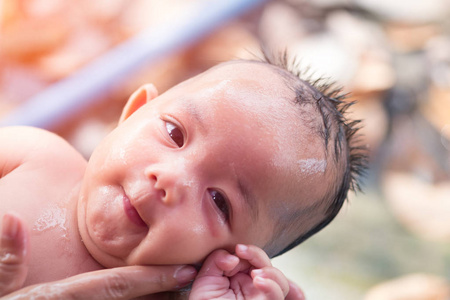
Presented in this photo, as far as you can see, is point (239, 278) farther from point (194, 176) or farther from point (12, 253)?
point (12, 253)

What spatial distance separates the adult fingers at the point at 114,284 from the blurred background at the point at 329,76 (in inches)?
49.1

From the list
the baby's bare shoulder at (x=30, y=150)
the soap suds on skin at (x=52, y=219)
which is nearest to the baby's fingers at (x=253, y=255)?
the soap suds on skin at (x=52, y=219)

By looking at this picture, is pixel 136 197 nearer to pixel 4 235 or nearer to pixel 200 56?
pixel 4 235

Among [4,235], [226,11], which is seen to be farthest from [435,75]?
[4,235]

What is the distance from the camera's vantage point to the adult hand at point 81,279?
0.74m

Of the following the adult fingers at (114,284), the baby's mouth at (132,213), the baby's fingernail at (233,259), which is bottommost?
the adult fingers at (114,284)

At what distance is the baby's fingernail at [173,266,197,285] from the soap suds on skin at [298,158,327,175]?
0.28 metres

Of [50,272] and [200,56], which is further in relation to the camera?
[200,56]

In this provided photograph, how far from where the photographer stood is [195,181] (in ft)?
2.92

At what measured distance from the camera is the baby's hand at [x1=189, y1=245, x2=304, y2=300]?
2.85 ft

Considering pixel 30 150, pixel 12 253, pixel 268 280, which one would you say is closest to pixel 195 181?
pixel 268 280

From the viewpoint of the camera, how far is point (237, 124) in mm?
936

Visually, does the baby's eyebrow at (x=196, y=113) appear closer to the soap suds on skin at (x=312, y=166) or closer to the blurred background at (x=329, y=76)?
the soap suds on skin at (x=312, y=166)

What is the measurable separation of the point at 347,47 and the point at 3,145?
2048 millimetres
